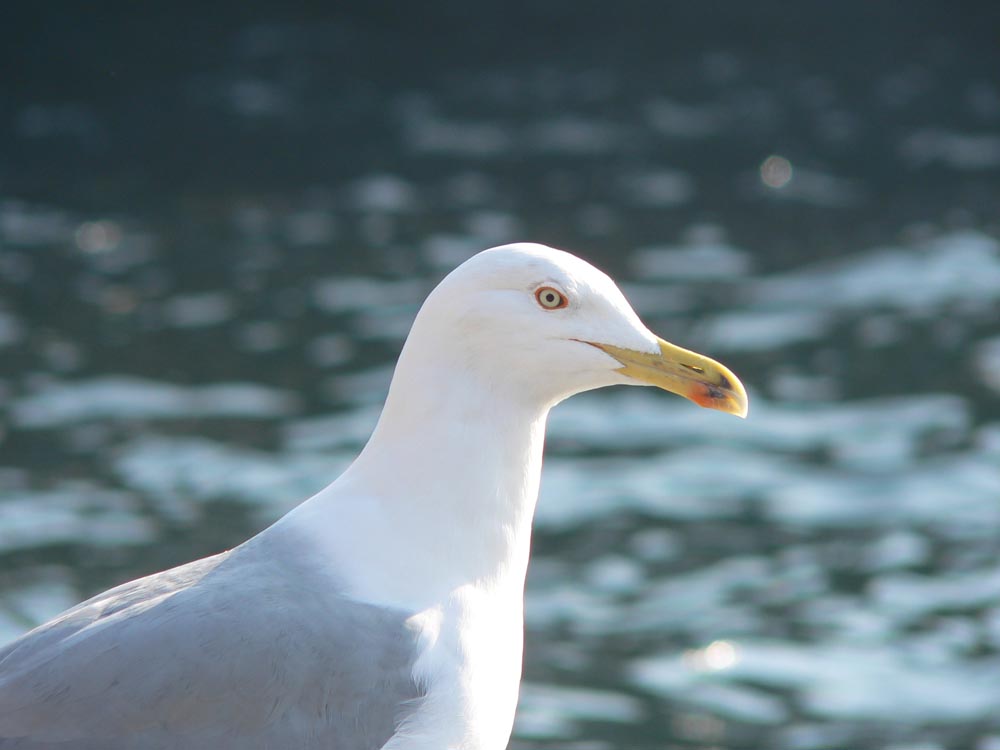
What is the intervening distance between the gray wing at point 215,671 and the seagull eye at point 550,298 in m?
0.73

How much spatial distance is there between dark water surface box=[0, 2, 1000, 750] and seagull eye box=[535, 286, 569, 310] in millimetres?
3009

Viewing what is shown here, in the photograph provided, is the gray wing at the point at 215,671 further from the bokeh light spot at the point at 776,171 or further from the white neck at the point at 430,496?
the bokeh light spot at the point at 776,171

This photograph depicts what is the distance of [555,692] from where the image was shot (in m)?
6.35

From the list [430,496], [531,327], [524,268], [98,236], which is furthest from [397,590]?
[98,236]

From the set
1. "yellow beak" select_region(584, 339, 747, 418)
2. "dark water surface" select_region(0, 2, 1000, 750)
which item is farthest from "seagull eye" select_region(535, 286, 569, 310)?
"dark water surface" select_region(0, 2, 1000, 750)

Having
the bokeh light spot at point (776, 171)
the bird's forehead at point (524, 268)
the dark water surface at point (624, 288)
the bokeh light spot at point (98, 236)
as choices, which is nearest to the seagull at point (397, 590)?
the bird's forehead at point (524, 268)

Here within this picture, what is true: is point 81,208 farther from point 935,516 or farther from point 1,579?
point 935,516

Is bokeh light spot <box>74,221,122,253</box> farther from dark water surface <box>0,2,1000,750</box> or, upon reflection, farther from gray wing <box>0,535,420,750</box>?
gray wing <box>0,535,420,750</box>

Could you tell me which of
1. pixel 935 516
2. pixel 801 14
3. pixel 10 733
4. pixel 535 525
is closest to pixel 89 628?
pixel 10 733

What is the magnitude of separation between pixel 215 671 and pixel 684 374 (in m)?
1.22

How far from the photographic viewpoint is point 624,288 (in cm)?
916

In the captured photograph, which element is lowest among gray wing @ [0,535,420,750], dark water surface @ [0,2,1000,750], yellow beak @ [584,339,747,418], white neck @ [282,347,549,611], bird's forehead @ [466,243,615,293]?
gray wing @ [0,535,420,750]

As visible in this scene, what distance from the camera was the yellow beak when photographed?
350 cm

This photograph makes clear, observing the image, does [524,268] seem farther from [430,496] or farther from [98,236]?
[98,236]
